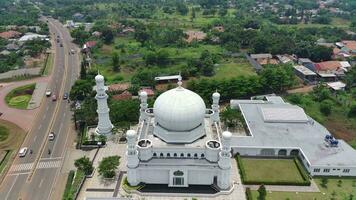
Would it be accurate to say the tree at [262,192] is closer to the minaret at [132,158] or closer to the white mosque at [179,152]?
the white mosque at [179,152]

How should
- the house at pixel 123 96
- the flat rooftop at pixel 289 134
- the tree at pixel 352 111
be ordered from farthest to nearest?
the house at pixel 123 96 < the tree at pixel 352 111 < the flat rooftop at pixel 289 134

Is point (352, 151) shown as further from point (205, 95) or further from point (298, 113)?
point (205, 95)

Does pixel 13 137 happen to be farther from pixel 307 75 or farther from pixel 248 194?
pixel 307 75

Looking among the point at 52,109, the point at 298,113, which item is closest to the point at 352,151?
Result: the point at 298,113

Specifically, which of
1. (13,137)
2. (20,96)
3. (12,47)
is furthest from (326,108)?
(12,47)

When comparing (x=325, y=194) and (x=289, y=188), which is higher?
(x=289, y=188)

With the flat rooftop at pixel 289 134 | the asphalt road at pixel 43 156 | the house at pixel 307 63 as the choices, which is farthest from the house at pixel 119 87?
the house at pixel 307 63
